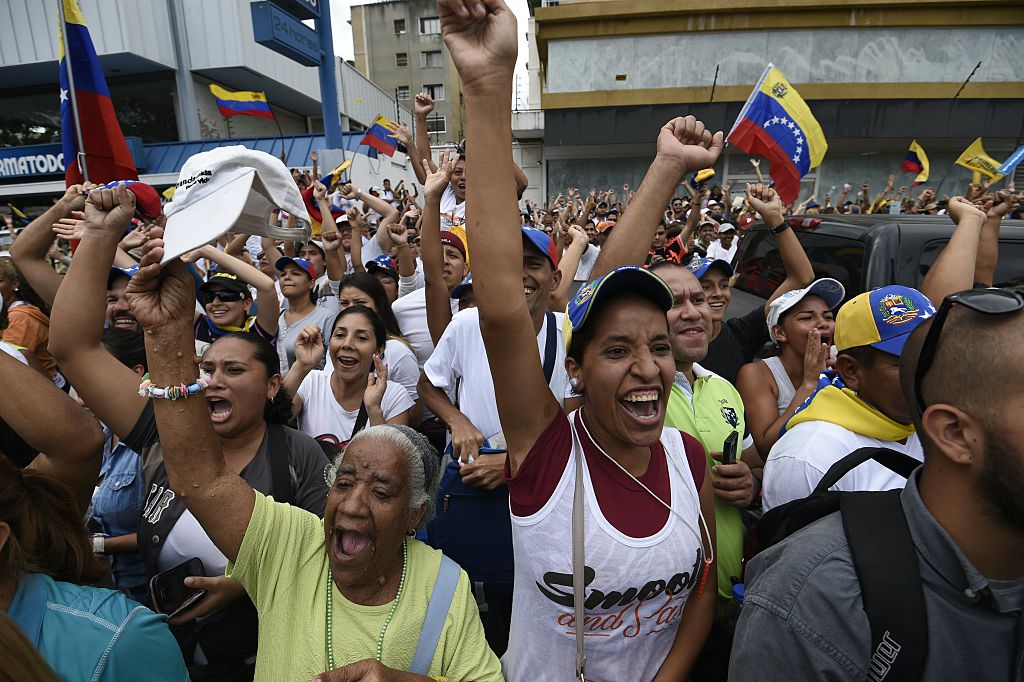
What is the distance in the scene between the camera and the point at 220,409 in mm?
2205

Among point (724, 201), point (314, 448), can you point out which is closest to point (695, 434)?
point (314, 448)

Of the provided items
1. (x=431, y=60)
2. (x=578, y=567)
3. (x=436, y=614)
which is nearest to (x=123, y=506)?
(x=436, y=614)

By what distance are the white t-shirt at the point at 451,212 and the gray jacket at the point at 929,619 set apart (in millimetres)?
4205

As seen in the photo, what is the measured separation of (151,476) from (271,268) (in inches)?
154

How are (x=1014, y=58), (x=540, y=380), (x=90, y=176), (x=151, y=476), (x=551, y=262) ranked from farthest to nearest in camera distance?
(x=1014, y=58) → (x=90, y=176) → (x=551, y=262) → (x=151, y=476) → (x=540, y=380)

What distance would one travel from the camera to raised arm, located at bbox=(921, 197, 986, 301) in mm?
2502

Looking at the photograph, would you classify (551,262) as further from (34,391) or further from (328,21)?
(328,21)

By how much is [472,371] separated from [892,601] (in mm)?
1796

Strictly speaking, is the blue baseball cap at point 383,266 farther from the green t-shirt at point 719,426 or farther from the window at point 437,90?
the window at point 437,90

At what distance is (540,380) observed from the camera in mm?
1391

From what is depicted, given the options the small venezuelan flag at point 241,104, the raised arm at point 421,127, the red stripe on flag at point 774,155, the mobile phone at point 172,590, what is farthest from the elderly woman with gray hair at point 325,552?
the small venezuelan flag at point 241,104

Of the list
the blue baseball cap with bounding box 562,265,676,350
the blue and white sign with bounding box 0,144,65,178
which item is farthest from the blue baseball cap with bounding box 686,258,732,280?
the blue and white sign with bounding box 0,144,65,178

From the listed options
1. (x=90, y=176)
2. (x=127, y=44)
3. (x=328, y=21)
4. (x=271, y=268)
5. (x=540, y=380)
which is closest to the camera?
(x=540, y=380)

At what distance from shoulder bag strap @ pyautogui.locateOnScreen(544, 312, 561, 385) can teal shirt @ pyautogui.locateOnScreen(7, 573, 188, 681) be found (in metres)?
1.58
